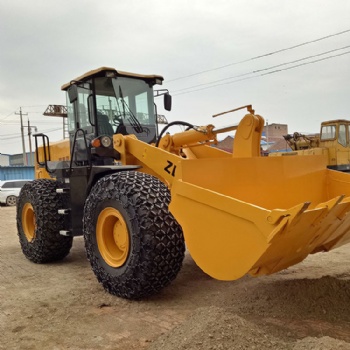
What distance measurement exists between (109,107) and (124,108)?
8.6 inches

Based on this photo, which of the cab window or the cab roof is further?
the cab window

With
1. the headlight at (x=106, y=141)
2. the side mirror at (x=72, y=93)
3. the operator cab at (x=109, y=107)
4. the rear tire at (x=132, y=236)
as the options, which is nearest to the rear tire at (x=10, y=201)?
the operator cab at (x=109, y=107)

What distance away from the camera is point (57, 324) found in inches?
143

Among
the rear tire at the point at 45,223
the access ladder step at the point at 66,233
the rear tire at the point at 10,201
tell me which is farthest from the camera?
the rear tire at the point at 10,201

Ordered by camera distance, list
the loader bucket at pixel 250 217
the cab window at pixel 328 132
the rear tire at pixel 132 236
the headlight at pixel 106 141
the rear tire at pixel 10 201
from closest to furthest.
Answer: the loader bucket at pixel 250 217 < the rear tire at pixel 132 236 < the headlight at pixel 106 141 < the cab window at pixel 328 132 < the rear tire at pixel 10 201

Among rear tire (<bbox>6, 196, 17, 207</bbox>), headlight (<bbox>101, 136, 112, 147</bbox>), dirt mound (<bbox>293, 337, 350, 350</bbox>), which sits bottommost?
rear tire (<bbox>6, 196, 17, 207</bbox>)

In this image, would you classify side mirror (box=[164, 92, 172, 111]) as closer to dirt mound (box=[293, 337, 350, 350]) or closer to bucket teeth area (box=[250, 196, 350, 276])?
bucket teeth area (box=[250, 196, 350, 276])

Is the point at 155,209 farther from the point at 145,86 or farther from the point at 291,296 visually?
the point at 145,86

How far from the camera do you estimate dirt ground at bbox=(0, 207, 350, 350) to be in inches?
113

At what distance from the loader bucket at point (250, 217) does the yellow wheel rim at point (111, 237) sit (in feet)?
2.84

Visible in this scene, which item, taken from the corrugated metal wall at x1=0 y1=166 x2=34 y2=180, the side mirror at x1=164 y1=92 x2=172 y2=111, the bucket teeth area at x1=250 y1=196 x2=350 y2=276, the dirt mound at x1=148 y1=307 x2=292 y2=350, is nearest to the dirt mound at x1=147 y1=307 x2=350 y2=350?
the dirt mound at x1=148 y1=307 x2=292 y2=350

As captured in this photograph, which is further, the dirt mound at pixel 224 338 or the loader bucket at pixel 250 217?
the loader bucket at pixel 250 217

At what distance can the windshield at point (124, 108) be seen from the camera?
568 cm

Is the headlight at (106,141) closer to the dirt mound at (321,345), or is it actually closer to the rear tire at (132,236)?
the rear tire at (132,236)
